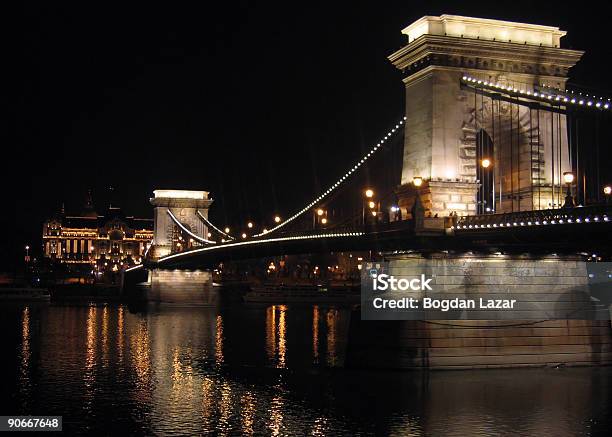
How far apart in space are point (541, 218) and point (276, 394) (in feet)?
32.0

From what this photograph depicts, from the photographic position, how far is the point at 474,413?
2705 centimetres

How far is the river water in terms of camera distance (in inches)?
1014

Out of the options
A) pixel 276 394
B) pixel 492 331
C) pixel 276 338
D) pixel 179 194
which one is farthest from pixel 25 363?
pixel 179 194

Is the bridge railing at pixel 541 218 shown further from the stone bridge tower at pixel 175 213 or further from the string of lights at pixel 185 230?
the stone bridge tower at pixel 175 213

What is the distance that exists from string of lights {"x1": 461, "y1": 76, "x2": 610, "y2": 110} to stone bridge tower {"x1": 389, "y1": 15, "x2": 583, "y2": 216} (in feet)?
2.43

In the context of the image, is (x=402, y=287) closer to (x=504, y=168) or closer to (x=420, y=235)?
(x=420, y=235)

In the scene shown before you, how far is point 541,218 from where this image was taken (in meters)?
27.8

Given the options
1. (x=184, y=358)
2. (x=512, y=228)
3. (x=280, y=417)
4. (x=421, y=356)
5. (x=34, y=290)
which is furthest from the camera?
(x=34, y=290)

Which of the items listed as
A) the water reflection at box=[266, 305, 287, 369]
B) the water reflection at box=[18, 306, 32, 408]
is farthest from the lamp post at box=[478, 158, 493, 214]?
the water reflection at box=[18, 306, 32, 408]

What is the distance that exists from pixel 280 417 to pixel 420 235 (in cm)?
897

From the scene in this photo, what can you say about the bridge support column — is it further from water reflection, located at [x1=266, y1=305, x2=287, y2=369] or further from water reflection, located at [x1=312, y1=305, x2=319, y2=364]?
water reflection, located at [x1=312, y1=305, x2=319, y2=364]

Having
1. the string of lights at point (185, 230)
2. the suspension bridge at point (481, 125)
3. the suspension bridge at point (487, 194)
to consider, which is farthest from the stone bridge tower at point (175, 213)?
the suspension bridge at point (481, 125)

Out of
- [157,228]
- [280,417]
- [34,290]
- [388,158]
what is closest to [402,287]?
[280,417]

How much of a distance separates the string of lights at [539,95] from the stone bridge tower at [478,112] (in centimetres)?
74
